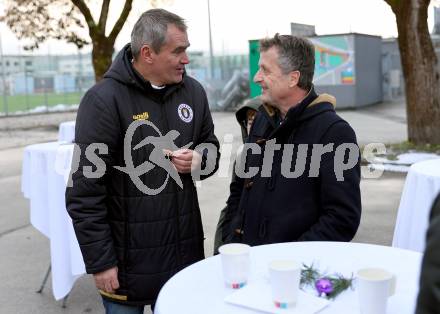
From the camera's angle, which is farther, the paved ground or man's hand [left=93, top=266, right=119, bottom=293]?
the paved ground

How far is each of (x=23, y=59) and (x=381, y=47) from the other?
15726 millimetres

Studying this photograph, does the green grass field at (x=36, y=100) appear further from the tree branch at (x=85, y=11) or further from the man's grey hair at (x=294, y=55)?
the man's grey hair at (x=294, y=55)

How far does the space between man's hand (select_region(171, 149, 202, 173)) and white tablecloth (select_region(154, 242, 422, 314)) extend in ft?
1.53

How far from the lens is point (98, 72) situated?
13008 millimetres

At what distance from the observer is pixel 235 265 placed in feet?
5.57

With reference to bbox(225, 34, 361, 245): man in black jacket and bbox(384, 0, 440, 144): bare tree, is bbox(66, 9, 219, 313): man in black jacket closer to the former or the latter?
bbox(225, 34, 361, 245): man in black jacket

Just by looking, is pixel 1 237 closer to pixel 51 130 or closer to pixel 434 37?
pixel 51 130

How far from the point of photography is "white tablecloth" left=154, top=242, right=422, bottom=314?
1.58m

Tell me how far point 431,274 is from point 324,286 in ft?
3.01

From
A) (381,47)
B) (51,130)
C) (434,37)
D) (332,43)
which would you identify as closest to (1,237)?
A: (51,130)

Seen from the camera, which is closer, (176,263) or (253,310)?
(253,310)

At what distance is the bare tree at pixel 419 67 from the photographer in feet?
30.7

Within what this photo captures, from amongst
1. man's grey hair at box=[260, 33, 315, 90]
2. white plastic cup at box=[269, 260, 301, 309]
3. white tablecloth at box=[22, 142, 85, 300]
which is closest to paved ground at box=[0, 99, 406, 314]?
white tablecloth at box=[22, 142, 85, 300]

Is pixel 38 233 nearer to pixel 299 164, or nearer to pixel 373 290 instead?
pixel 299 164
